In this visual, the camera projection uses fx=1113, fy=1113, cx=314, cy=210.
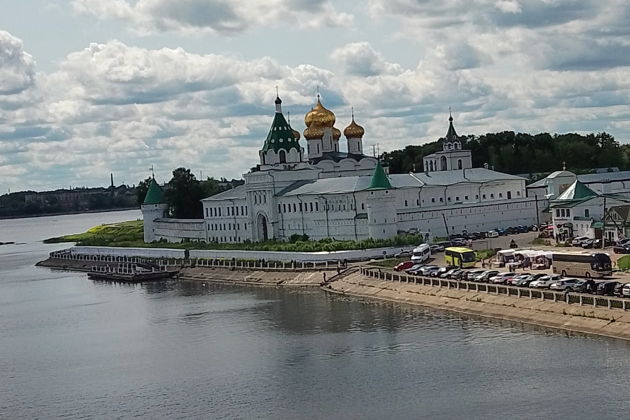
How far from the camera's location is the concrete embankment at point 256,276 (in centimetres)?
5291

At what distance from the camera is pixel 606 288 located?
3488 centimetres

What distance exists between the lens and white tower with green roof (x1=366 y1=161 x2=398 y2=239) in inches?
2312

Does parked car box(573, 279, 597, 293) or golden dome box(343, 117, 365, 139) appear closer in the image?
parked car box(573, 279, 597, 293)

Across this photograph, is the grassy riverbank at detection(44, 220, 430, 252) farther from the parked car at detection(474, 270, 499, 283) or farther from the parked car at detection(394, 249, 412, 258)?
the parked car at detection(474, 270, 499, 283)

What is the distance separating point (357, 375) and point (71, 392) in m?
8.03

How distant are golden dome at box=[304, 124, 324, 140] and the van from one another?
25.1m

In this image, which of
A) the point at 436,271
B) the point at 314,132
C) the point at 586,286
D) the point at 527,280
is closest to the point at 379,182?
the point at 436,271

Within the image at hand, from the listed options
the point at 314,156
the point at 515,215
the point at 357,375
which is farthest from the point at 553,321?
the point at 314,156

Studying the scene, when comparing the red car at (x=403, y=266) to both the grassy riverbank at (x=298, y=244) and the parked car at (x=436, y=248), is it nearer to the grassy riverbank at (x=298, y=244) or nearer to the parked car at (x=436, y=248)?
the parked car at (x=436, y=248)

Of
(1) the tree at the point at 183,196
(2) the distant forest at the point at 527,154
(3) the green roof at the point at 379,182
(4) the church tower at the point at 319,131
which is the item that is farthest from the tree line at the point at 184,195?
(3) the green roof at the point at 379,182

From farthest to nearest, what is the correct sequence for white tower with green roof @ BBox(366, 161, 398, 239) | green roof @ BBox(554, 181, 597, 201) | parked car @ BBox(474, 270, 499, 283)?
1. white tower with green roof @ BBox(366, 161, 398, 239)
2. green roof @ BBox(554, 181, 597, 201)
3. parked car @ BBox(474, 270, 499, 283)

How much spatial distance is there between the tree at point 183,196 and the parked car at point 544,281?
161ft

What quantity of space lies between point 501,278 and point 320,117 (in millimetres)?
37516

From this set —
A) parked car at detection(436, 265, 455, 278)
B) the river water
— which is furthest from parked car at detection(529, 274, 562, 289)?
parked car at detection(436, 265, 455, 278)
